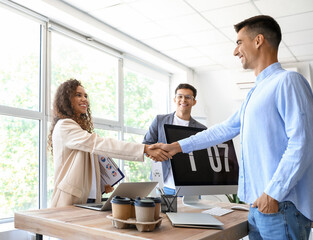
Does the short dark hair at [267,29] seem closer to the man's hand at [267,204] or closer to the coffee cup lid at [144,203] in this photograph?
the man's hand at [267,204]

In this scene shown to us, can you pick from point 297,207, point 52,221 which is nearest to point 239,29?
point 297,207

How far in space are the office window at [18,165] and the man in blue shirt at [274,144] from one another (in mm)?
2738

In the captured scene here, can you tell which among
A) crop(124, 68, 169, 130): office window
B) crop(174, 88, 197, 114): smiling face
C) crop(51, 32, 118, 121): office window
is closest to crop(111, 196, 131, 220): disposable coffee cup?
crop(174, 88, 197, 114): smiling face

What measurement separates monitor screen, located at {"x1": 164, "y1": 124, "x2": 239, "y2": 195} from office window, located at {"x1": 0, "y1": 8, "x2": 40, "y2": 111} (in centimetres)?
222

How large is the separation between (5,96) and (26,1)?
995 millimetres

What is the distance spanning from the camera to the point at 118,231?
1188 millimetres

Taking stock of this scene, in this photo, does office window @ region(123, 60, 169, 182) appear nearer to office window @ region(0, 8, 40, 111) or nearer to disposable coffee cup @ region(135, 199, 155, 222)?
office window @ region(0, 8, 40, 111)

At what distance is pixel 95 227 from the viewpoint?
1237mm

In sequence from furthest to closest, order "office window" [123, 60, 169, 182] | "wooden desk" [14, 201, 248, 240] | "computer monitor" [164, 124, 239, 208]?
"office window" [123, 60, 169, 182]
"computer monitor" [164, 124, 239, 208]
"wooden desk" [14, 201, 248, 240]

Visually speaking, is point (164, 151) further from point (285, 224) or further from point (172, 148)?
point (285, 224)

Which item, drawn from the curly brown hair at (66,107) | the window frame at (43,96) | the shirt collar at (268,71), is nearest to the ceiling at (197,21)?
the window frame at (43,96)

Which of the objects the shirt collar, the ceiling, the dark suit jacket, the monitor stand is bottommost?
the monitor stand

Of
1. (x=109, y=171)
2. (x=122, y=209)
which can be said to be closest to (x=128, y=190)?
(x=122, y=209)

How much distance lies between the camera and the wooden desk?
1.16 meters
